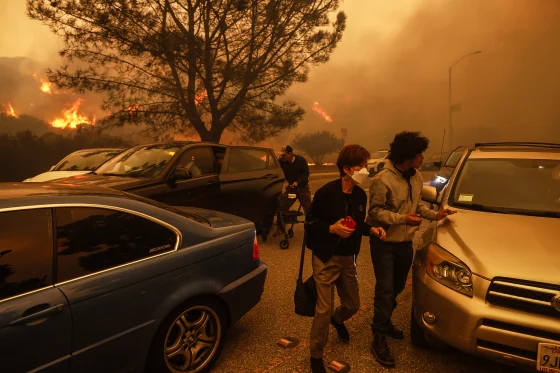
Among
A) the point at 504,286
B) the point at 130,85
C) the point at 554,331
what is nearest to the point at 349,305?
the point at 504,286

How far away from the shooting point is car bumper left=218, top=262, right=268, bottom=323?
2621mm

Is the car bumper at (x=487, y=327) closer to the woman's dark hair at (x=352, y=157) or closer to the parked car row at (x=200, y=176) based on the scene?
the woman's dark hair at (x=352, y=157)

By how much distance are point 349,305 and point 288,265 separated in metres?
2.35

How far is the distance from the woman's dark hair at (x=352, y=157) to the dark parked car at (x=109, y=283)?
102cm

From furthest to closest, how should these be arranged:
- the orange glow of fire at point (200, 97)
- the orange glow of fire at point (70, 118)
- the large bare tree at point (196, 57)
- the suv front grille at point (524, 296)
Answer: the orange glow of fire at point (70, 118) < the orange glow of fire at point (200, 97) < the large bare tree at point (196, 57) < the suv front grille at point (524, 296)

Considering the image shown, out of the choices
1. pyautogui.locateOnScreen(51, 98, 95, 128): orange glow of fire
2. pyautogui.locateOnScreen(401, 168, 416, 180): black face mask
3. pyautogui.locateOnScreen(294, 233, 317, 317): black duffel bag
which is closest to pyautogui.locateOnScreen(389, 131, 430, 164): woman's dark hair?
pyautogui.locateOnScreen(401, 168, 416, 180): black face mask

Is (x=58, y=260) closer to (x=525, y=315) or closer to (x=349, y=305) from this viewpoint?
(x=349, y=305)

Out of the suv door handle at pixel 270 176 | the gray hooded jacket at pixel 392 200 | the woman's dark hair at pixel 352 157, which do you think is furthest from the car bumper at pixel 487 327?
the suv door handle at pixel 270 176

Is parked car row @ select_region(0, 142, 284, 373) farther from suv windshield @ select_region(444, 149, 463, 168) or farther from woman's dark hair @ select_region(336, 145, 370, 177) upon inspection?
suv windshield @ select_region(444, 149, 463, 168)

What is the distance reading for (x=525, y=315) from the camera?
6.87ft

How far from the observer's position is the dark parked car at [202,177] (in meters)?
4.80

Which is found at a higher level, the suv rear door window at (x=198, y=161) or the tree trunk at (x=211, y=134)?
the tree trunk at (x=211, y=134)

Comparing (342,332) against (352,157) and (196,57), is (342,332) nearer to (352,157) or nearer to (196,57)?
(352,157)

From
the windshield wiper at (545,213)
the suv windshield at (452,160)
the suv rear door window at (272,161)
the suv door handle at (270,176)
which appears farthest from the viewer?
the suv windshield at (452,160)
